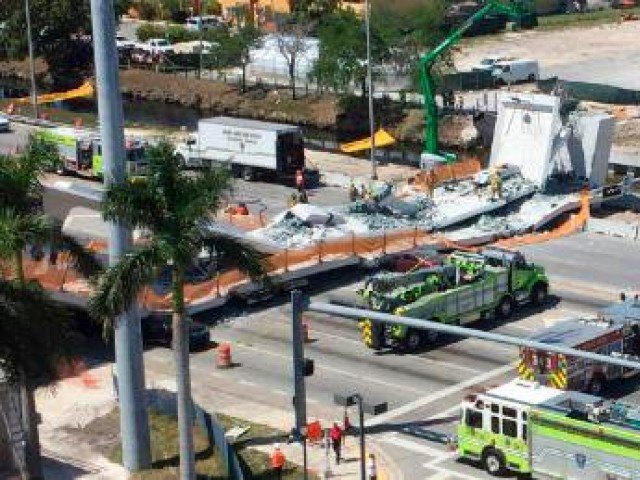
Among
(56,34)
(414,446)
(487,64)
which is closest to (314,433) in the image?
(414,446)

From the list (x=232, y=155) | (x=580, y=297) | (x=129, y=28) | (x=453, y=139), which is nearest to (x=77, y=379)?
(x=580, y=297)

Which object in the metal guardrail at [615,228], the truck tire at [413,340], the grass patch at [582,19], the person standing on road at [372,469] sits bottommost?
the person standing on road at [372,469]

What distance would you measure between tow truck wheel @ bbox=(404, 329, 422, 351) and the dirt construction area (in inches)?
2118

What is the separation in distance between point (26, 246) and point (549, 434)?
13.0 meters

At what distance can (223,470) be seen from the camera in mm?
34562

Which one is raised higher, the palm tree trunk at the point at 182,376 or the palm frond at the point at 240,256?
the palm frond at the point at 240,256

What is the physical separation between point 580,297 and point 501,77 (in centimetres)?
4718

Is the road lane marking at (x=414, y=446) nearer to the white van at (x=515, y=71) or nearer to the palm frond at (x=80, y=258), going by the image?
the palm frond at (x=80, y=258)

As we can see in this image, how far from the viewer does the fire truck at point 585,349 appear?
127 ft

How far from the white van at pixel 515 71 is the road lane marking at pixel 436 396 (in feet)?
180

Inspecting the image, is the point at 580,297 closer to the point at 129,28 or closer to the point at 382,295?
the point at 382,295

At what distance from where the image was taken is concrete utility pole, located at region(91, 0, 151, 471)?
110 ft

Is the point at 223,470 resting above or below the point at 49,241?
below

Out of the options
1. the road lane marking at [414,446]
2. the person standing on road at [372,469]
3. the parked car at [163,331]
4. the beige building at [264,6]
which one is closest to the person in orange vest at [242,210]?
the parked car at [163,331]
